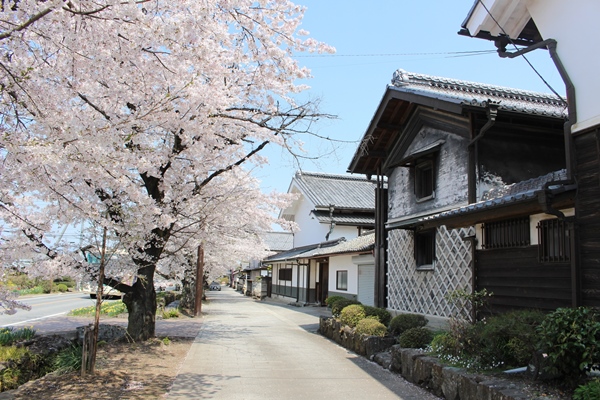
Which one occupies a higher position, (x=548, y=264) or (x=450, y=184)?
(x=450, y=184)

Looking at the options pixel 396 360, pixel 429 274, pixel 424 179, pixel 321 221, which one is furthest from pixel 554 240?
pixel 321 221

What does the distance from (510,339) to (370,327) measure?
16.2 ft

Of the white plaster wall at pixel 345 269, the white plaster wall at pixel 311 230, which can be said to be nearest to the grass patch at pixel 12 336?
the white plaster wall at pixel 345 269

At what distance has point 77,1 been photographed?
571 cm

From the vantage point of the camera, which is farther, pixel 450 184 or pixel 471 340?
pixel 450 184

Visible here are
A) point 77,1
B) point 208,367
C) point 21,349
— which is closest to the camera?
point 77,1

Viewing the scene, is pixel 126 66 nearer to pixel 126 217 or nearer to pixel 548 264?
pixel 126 217

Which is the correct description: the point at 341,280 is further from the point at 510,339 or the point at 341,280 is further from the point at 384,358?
the point at 510,339

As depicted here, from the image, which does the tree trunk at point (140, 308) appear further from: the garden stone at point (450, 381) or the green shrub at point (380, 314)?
the garden stone at point (450, 381)

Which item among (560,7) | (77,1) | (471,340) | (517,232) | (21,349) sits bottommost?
(21,349)

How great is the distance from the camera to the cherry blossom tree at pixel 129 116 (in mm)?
5816

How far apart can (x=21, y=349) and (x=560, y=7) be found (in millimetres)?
13253

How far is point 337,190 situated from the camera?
3156cm

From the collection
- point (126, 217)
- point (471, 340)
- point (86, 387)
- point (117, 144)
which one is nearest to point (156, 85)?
point (117, 144)
